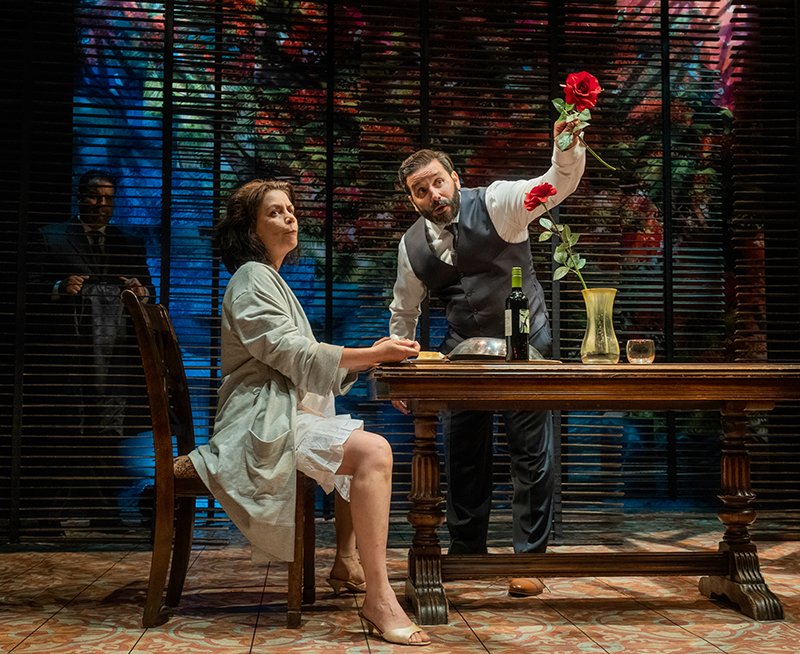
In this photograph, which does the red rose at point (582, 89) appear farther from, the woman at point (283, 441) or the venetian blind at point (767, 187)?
the venetian blind at point (767, 187)

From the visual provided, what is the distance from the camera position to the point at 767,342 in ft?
13.9

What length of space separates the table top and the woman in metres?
0.11

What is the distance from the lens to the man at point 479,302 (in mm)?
2967

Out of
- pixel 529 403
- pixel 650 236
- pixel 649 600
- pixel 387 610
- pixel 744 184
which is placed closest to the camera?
pixel 387 610

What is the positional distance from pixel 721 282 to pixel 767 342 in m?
0.44

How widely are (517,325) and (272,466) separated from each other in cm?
94

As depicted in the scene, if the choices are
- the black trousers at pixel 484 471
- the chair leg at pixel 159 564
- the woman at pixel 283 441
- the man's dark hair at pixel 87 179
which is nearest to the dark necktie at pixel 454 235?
the black trousers at pixel 484 471

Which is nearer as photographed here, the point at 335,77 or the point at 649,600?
the point at 649,600

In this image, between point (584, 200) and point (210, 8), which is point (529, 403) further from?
point (210, 8)

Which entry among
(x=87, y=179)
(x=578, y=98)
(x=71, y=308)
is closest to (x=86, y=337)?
(x=71, y=308)

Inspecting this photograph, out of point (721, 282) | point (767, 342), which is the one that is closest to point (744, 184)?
point (721, 282)

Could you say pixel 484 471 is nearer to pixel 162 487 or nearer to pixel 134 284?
pixel 162 487

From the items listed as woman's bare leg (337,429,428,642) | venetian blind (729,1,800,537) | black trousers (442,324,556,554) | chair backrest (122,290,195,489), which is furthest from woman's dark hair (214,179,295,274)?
venetian blind (729,1,800,537)

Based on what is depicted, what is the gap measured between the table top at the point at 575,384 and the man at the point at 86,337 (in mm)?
2042
